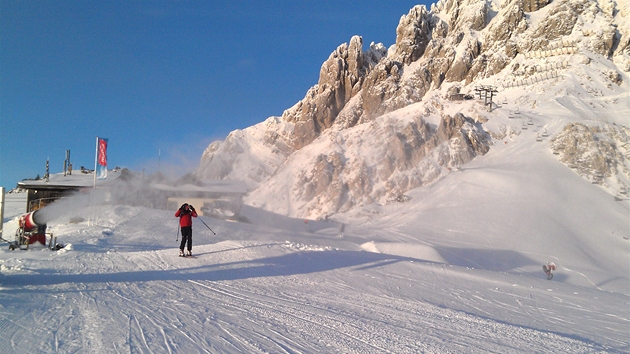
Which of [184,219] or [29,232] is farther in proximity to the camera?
[29,232]

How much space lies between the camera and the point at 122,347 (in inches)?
195

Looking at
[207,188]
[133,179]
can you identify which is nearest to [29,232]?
[133,179]

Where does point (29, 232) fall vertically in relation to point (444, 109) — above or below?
below

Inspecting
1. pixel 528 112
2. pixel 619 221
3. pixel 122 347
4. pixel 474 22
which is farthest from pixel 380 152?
pixel 122 347

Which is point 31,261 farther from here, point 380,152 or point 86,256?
point 380,152

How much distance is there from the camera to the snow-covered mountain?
5084 centimetres

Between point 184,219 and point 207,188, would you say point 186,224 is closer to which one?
point 184,219

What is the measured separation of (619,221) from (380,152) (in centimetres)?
2644

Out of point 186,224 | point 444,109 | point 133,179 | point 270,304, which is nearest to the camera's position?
point 270,304

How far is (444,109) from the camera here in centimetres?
5947

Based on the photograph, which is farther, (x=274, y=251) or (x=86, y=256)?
(x=274, y=251)

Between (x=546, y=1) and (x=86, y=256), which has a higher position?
(x=546, y=1)

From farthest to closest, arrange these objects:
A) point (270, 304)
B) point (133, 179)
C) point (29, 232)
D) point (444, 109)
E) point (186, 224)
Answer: point (444, 109), point (133, 179), point (29, 232), point (186, 224), point (270, 304)

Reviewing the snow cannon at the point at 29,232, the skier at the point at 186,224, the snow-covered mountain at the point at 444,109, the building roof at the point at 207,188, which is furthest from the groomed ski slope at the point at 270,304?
the snow-covered mountain at the point at 444,109
